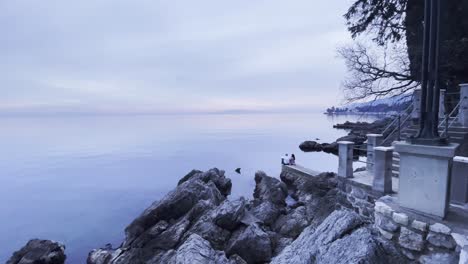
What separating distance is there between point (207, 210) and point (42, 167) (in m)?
34.7

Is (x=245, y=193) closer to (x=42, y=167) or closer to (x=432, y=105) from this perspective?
(x=432, y=105)

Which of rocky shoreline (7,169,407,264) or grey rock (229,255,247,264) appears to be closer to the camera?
rocky shoreline (7,169,407,264)

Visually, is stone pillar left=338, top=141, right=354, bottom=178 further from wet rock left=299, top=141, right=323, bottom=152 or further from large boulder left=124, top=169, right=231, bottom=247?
wet rock left=299, top=141, right=323, bottom=152

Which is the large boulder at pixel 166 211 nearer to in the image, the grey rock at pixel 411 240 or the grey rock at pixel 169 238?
the grey rock at pixel 169 238

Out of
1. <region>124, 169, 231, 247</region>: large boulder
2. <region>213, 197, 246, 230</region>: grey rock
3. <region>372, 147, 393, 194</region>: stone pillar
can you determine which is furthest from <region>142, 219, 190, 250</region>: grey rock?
<region>372, 147, 393, 194</region>: stone pillar

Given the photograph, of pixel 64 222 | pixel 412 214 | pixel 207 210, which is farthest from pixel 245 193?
pixel 412 214

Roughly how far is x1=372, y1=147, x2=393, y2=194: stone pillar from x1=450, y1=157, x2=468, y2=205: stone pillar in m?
1.29

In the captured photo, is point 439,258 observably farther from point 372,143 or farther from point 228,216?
point 228,216

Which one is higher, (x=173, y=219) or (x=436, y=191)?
(x=436, y=191)

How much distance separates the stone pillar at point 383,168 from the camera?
5812 millimetres

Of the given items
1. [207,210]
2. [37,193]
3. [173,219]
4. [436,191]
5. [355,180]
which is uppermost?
[436,191]

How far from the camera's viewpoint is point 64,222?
696 inches

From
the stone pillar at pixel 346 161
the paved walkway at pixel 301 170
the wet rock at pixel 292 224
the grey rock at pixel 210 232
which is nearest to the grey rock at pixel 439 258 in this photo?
the stone pillar at pixel 346 161

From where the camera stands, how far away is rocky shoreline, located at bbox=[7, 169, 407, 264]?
4.29 metres
